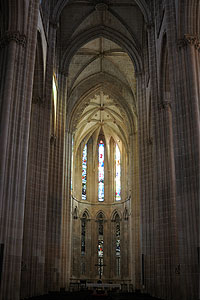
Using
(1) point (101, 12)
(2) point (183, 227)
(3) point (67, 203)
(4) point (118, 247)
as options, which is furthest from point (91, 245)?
(2) point (183, 227)

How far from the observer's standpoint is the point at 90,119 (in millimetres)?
38750

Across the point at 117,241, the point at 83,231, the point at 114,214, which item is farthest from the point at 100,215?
the point at 117,241

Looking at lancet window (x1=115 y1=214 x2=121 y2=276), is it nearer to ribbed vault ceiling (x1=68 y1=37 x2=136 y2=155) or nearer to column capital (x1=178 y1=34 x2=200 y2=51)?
ribbed vault ceiling (x1=68 y1=37 x2=136 y2=155)

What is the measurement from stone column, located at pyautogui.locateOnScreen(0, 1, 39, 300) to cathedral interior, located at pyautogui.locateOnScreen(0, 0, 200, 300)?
36 millimetres

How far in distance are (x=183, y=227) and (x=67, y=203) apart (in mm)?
18457

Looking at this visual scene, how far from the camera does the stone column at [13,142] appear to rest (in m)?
11.6

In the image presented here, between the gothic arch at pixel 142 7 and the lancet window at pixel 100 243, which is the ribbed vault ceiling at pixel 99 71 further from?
the lancet window at pixel 100 243

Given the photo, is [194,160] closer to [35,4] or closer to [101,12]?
[35,4]

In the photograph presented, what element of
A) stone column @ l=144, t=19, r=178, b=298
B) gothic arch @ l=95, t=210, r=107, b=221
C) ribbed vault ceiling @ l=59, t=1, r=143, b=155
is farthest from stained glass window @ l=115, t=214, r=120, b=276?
stone column @ l=144, t=19, r=178, b=298

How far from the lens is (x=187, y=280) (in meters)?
12.1

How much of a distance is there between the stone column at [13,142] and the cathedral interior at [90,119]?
4 cm

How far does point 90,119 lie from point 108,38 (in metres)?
13.1

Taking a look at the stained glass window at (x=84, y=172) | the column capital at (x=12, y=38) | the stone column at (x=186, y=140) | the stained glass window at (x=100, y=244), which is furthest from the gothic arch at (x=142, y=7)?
the stained glass window at (x=100, y=244)

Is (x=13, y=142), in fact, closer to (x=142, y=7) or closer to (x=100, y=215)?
(x=142, y=7)
